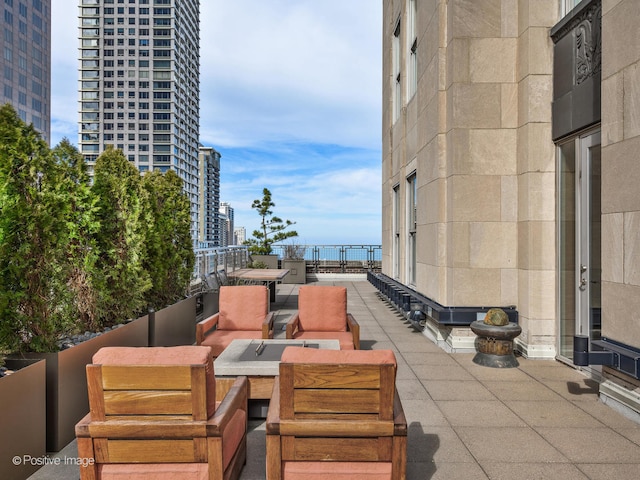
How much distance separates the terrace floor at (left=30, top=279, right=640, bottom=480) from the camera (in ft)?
10.1

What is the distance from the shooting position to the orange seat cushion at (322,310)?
607 cm

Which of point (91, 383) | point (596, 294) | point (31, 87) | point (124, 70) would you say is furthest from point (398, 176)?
point (124, 70)

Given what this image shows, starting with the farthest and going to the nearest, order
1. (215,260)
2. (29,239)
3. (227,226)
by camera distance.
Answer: (227,226) → (215,260) → (29,239)

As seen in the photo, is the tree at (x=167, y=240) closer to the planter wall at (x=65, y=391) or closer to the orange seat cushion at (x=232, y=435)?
the planter wall at (x=65, y=391)

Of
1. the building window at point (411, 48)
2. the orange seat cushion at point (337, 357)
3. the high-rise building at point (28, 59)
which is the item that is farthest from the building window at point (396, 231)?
the high-rise building at point (28, 59)

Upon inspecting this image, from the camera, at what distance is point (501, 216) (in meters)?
6.39

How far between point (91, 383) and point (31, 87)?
8539cm

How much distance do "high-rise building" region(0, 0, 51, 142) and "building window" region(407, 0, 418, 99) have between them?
233 ft

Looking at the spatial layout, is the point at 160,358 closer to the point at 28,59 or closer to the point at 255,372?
the point at 255,372

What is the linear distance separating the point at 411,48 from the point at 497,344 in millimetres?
6710

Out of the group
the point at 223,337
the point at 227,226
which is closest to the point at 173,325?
the point at 223,337

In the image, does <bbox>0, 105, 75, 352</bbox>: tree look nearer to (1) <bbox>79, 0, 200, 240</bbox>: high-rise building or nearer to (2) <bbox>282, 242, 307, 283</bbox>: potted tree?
(2) <bbox>282, 242, 307, 283</bbox>: potted tree

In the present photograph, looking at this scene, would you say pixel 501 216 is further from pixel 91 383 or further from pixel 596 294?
Result: pixel 91 383

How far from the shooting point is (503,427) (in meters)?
3.78
